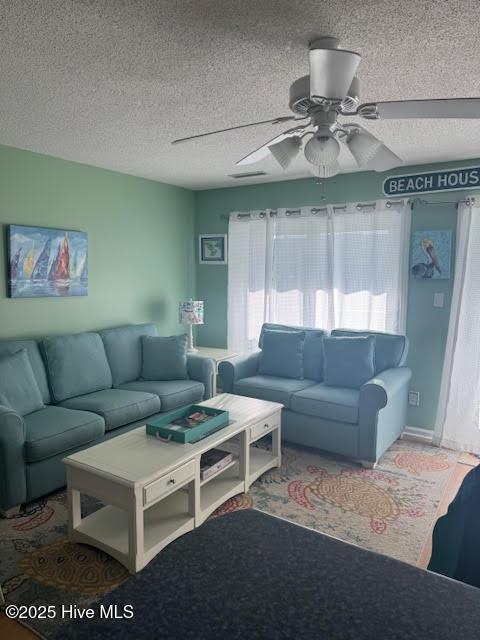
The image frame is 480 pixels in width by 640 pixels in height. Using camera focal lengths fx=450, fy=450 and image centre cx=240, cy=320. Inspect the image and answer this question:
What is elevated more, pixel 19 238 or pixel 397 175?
pixel 397 175

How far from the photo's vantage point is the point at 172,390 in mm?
3824

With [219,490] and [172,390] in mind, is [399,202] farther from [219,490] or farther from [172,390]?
[219,490]

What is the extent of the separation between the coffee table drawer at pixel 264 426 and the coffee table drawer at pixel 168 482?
68 centimetres

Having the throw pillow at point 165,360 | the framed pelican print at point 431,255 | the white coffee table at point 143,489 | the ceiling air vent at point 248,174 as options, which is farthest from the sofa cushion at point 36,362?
the framed pelican print at point 431,255

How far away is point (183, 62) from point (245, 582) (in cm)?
206

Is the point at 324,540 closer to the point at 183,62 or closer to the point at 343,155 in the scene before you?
the point at 183,62

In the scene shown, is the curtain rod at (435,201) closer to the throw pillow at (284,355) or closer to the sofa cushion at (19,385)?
the throw pillow at (284,355)

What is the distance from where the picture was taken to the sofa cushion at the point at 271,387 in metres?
3.71

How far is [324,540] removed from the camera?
0.91 metres

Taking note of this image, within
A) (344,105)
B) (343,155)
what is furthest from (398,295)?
(344,105)

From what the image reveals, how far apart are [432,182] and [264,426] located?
8.17 feet

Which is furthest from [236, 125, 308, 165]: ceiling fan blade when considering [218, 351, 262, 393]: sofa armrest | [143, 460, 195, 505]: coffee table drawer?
[218, 351, 262, 393]: sofa armrest

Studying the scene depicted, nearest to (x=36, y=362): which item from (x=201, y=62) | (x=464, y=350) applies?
(x=201, y=62)

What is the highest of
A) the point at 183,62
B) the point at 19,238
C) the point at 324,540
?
the point at 183,62
